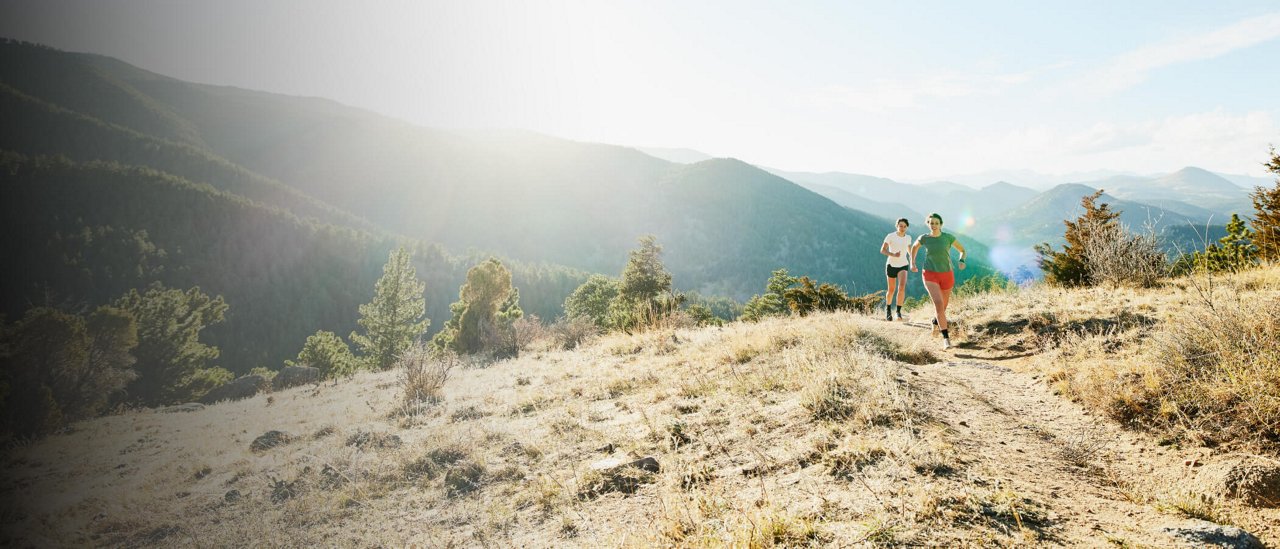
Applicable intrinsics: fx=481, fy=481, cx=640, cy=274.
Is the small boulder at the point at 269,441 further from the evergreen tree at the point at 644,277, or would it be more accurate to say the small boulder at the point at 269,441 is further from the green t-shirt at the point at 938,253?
the evergreen tree at the point at 644,277

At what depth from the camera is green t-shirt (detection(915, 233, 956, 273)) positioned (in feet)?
26.2

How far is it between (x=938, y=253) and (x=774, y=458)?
607cm

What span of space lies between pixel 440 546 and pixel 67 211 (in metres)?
176

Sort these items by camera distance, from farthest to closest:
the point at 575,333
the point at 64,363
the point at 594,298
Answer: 1. the point at 594,298
2. the point at 64,363
3. the point at 575,333

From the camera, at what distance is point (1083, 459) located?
3395 millimetres

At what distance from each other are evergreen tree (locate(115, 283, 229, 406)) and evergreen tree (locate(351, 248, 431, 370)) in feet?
50.2

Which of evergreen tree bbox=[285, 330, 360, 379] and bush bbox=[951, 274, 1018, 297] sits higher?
bush bbox=[951, 274, 1018, 297]

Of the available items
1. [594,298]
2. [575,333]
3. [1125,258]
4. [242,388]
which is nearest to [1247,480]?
[1125,258]

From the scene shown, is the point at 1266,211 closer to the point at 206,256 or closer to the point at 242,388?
the point at 242,388

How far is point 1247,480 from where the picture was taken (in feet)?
9.46

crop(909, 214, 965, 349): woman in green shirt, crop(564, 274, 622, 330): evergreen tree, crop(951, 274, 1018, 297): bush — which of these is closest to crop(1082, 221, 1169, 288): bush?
crop(951, 274, 1018, 297): bush

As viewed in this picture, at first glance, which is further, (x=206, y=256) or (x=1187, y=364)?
(x=206, y=256)

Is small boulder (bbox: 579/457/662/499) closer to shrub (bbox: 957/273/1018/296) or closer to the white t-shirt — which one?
the white t-shirt

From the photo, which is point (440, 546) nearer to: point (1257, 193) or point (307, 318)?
point (1257, 193)
